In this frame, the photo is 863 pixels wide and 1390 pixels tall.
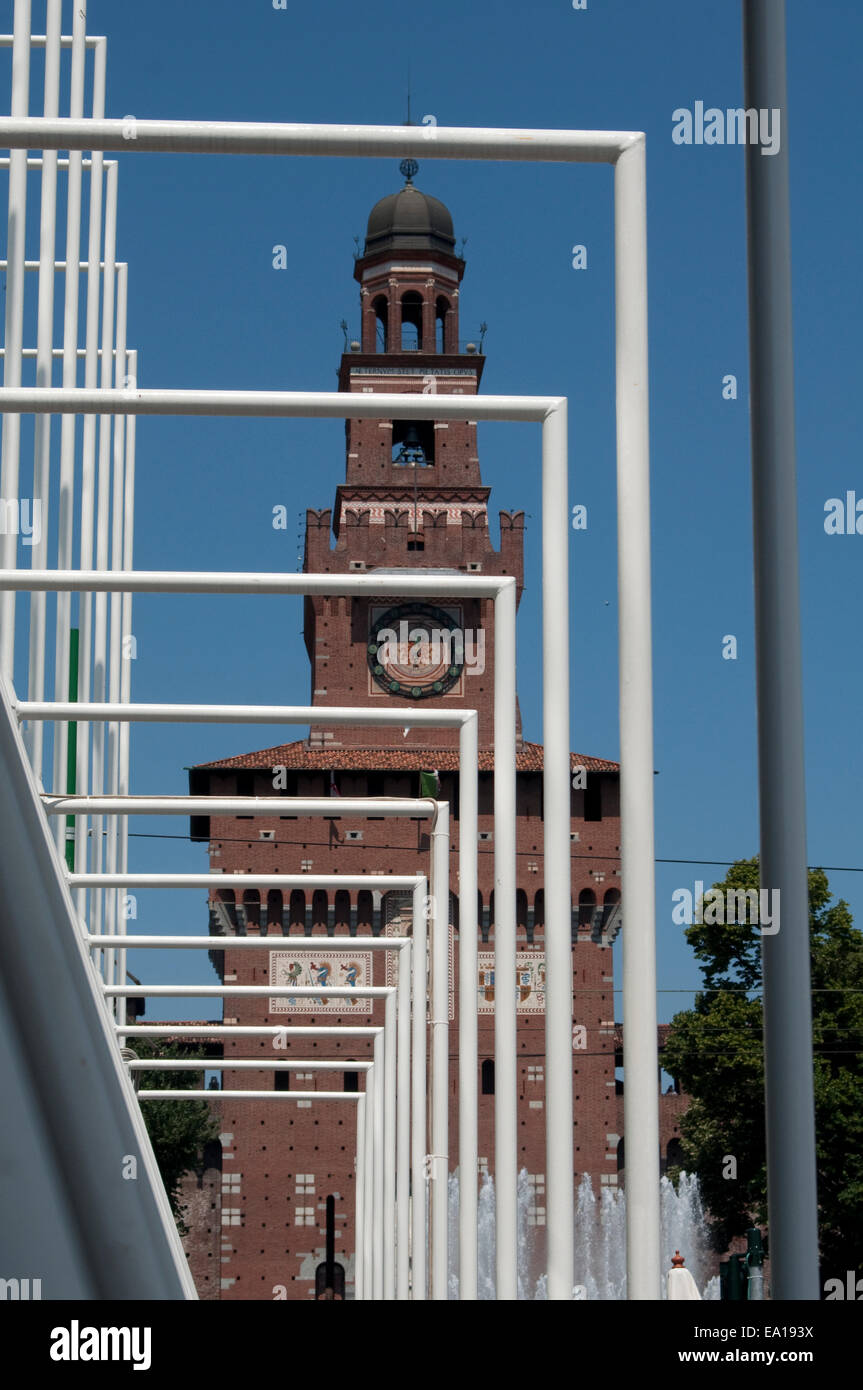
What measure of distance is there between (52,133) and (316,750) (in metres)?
59.5

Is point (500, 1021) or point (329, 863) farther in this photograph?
point (329, 863)

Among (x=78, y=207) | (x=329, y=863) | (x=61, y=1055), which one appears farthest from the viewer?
(x=329, y=863)

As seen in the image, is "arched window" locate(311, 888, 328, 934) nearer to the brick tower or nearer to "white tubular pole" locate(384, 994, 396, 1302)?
the brick tower

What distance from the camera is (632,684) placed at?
701cm

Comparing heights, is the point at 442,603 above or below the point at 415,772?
above

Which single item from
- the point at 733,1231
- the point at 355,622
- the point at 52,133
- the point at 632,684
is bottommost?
the point at 733,1231

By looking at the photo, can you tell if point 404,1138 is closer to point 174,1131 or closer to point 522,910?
point 174,1131

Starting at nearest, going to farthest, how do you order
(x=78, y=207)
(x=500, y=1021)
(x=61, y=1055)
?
(x=61, y=1055), (x=500, y=1021), (x=78, y=207)

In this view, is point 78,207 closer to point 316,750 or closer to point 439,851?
point 439,851

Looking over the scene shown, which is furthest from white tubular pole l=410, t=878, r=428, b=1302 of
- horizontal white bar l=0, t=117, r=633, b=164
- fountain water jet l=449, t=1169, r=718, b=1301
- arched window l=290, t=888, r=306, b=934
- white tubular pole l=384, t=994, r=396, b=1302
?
arched window l=290, t=888, r=306, b=934

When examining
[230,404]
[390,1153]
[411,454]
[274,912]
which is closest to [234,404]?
[230,404]

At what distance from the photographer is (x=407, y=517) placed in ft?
226

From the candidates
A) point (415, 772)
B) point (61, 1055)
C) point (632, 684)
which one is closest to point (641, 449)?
point (632, 684)

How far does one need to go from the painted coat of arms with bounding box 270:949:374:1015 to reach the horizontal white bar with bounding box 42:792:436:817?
1913 inches
